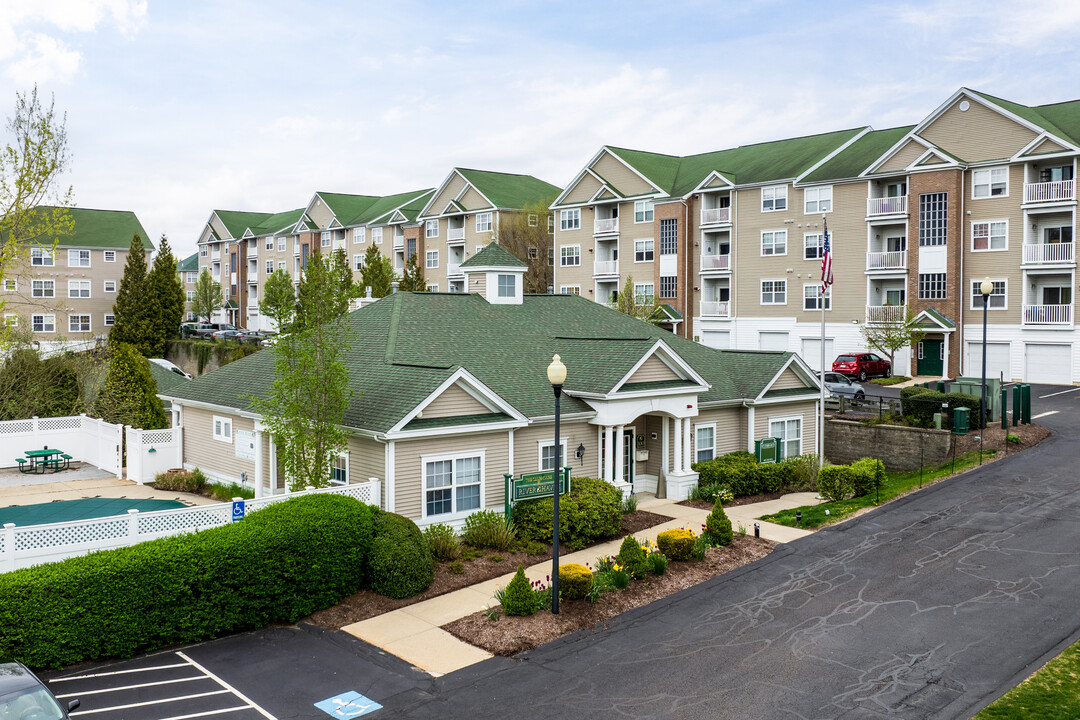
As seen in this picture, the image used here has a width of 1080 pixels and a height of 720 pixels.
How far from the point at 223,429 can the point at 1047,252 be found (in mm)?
44545

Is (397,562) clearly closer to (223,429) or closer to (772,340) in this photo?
(223,429)

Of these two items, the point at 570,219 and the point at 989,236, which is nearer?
the point at 989,236

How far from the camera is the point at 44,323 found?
69688 millimetres

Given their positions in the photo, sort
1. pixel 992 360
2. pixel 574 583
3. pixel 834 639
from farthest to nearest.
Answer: pixel 992 360 < pixel 574 583 < pixel 834 639

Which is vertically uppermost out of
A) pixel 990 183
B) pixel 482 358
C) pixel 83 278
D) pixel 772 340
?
pixel 990 183

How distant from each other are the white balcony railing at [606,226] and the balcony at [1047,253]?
29.3 m

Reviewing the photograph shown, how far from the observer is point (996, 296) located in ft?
164

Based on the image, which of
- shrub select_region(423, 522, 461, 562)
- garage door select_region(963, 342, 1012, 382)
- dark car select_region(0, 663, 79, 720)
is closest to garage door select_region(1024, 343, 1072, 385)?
garage door select_region(963, 342, 1012, 382)

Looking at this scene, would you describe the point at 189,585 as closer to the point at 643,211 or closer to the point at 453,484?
the point at 453,484

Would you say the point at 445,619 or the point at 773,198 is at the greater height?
the point at 773,198

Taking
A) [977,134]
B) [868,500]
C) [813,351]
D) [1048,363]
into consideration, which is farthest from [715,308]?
[868,500]

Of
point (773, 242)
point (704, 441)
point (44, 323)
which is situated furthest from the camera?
point (44, 323)

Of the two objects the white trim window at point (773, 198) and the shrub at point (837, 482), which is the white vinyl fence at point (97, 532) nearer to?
the shrub at point (837, 482)

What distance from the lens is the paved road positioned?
12.7m
